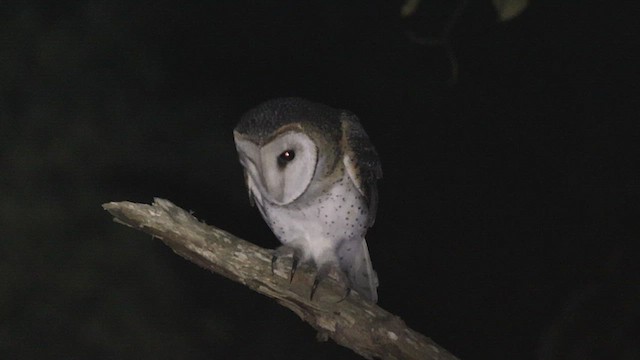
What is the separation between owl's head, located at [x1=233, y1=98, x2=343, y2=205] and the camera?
3.90 feet

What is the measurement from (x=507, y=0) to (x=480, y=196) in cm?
166

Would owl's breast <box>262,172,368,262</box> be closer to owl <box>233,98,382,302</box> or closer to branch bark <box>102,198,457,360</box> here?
owl <box>233,98,382,302</box>

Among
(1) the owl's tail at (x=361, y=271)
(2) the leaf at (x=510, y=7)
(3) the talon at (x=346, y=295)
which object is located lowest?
(3) the talon at (x=346, y=295)

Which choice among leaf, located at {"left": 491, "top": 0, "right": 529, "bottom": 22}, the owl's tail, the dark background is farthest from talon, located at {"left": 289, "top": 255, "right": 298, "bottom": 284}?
the dark background

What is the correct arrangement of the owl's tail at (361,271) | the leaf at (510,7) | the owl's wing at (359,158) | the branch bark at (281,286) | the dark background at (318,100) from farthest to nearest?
the dark background at (318,100)
the owl's tail at (361,271)
the owl's wing at (359,158)
the branch bark at (281,286)
the leaf at (510,7)

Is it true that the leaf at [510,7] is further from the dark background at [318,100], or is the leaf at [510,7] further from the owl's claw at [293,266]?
the dark background at [318,100]

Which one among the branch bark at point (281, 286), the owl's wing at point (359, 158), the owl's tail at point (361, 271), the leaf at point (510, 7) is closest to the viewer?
the leaf at point (510, 7)

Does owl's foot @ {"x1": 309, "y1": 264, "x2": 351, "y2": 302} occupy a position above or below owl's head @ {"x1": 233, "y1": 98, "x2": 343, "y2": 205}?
below

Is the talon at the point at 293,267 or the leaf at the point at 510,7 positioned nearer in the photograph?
the leaf at the point at 510,7

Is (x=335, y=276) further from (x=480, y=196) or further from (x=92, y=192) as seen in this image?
(x=92, y=192)

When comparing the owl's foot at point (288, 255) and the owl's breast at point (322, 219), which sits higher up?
the owl's breast at point (322, 219)

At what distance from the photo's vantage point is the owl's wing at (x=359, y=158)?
1323mm

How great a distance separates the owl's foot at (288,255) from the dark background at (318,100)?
85 centimetres

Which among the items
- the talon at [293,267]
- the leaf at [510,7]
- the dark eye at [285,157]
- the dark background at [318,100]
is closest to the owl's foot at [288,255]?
the talon at [293,267]
